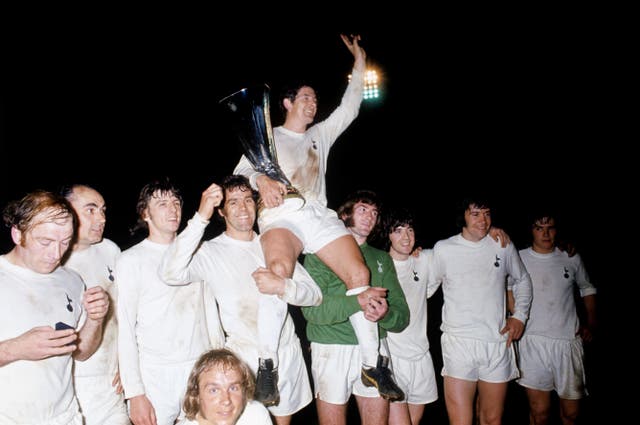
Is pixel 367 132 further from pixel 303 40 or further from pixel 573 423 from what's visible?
pixel 573 423

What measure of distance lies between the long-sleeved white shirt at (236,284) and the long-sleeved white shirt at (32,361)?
22.9 inches

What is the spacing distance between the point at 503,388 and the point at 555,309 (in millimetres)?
1053

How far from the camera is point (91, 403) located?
7.77 feet

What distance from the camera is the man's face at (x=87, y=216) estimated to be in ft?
8.34

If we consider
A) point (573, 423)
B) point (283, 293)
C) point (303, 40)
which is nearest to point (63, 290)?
point (283, 293)

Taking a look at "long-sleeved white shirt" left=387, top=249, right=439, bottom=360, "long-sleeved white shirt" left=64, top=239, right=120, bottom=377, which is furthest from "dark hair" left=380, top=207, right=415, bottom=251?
"long-sleeved white shirt" left=64, top=239, right=120, bottom=377

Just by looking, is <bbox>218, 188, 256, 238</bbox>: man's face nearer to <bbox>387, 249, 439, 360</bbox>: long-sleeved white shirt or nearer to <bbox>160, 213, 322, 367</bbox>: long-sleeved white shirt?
<bbox>160, 213, 322, 367</bbox>: long-sleeved white shirt

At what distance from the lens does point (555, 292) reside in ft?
12.8

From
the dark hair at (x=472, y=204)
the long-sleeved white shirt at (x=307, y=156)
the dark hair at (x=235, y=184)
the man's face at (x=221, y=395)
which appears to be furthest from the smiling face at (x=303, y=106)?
the man's face at (x=221, y=395)

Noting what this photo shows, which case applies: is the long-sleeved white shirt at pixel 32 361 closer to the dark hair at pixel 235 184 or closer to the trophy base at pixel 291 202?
the dark hair at pixel 235 184

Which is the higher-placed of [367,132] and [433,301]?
[367,132]

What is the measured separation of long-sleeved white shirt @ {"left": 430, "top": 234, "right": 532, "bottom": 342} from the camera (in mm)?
3387

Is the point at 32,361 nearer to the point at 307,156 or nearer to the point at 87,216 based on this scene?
the point at 87,216

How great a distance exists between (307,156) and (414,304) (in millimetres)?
1476
